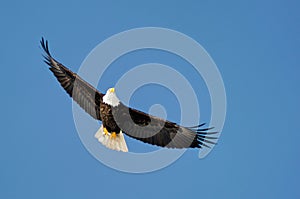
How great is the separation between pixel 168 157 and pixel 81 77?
172 centimetres

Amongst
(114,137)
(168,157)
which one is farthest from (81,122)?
(168,157)

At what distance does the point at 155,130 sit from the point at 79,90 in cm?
127

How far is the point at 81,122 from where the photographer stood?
46.0 feet

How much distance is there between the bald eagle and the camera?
13.7 m

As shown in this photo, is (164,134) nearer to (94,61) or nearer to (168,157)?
(168,157)

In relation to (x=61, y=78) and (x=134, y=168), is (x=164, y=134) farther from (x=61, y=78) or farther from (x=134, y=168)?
(x=61, y=78)

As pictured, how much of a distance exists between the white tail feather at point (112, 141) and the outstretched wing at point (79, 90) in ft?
0.87

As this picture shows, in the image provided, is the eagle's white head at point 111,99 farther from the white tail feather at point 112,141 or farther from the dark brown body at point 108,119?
the white tail feather at point 112,141

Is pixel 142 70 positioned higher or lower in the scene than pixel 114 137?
higher

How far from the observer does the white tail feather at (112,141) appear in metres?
14.0

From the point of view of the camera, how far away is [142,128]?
45.5 feet

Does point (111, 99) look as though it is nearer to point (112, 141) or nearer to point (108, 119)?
point (108, 119)

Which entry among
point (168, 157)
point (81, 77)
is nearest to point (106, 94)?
point (81, 77)

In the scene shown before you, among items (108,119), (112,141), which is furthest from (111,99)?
(112,141)
